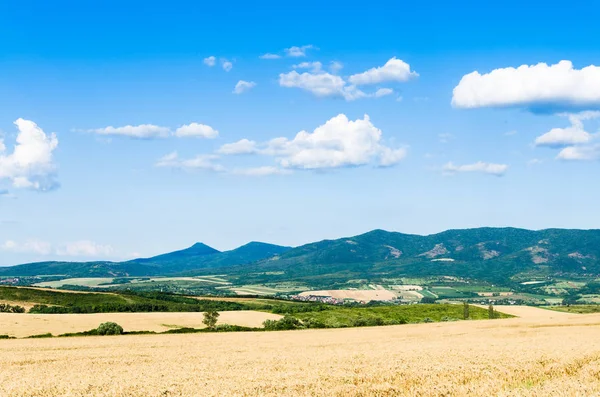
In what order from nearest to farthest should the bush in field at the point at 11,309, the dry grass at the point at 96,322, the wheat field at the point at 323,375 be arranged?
1. the wheat field at the point at 323,375
2. the dry grass at the point at 96,322
3. the bush in field at the point at 11,309

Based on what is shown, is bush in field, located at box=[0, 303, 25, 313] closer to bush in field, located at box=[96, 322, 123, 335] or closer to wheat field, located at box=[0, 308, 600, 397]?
bush in field, located at box=[96, 322, 123, 335]

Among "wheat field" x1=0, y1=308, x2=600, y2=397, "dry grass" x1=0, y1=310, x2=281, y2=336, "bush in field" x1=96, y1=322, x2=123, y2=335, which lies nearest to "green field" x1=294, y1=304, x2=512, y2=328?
"dry grass" x1=0, y1=310, x2=281, y2=336

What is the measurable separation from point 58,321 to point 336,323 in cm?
5303

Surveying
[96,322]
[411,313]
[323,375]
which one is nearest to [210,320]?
[96,322]

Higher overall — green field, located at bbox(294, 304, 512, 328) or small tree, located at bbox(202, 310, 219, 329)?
small tree, located at bbox(202, 310, 219, 329)

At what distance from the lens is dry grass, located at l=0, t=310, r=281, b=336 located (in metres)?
105

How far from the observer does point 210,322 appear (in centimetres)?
11750

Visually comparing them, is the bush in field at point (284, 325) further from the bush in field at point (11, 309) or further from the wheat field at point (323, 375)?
the bush in field at point (11, 309)

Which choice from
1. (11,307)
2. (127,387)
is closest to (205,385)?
(127,387)

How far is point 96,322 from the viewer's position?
388 ft

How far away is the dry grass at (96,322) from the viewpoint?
344ft

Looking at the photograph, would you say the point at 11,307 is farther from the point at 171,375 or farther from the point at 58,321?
the point at 171,375

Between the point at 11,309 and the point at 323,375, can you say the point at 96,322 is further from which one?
the point at 323,375

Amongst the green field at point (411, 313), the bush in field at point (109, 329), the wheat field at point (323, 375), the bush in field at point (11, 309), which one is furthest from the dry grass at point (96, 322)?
the wheat field at point (323, 375)
